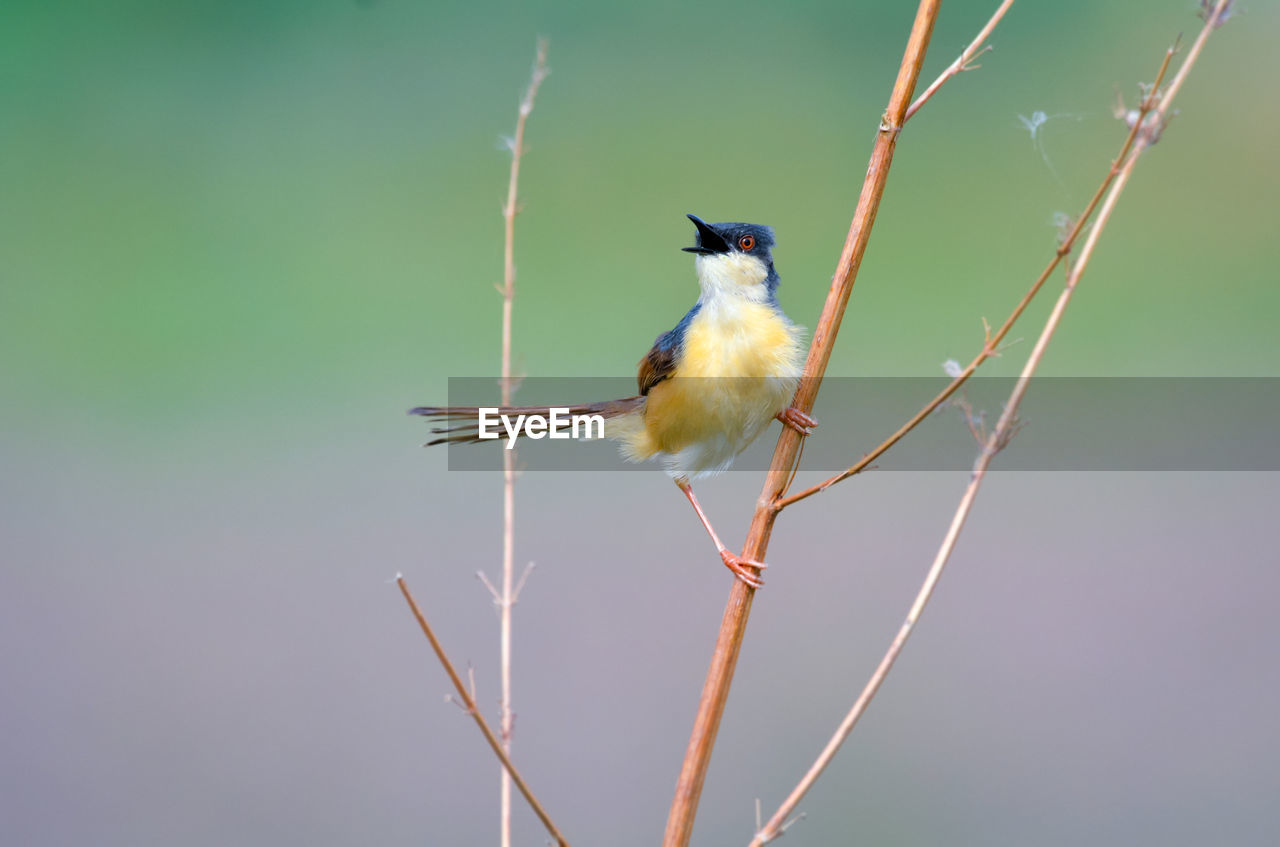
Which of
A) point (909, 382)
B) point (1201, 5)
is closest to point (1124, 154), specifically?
point (1201, 5)

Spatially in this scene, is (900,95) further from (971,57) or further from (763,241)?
(763,241)

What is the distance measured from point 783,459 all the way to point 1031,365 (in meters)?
0.34

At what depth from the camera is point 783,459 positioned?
121 centimetres

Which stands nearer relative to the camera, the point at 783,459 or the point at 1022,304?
the point at 1022,304

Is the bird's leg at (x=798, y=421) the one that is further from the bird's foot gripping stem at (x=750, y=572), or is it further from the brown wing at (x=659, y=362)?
the brown wing at (x=659, y=362)

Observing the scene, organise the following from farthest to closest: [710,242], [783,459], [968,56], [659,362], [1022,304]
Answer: [659,362]
[710,242]
[783,459]
[968,56]
[1022,304]

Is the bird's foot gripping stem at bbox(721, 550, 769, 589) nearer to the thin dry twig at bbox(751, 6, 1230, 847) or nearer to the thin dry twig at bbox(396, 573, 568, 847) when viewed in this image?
the thin dry twig at bbox(751, 6, 1230, 847)

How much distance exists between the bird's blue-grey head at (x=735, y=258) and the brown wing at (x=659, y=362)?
0.44 ft

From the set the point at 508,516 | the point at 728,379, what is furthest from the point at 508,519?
the point at 728,379

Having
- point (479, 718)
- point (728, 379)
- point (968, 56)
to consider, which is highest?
point (968, 56)

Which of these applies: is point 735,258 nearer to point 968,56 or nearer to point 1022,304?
point 968,56

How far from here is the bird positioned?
1.62 m

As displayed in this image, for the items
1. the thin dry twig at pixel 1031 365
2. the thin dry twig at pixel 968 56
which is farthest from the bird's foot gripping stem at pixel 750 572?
the thin dry twig at pixel 968 56

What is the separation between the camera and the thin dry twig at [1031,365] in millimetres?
935
